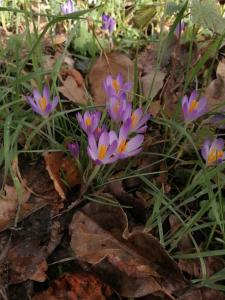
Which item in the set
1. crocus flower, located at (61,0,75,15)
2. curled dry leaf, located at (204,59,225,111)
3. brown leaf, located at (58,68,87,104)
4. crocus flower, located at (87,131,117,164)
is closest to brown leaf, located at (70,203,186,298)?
crocus flower, located at (87,131,117,164)

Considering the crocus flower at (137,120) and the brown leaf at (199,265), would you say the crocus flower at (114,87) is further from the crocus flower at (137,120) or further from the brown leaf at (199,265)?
the brown leaf at (199,265)

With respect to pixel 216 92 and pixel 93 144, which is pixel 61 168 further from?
pixel 216 92

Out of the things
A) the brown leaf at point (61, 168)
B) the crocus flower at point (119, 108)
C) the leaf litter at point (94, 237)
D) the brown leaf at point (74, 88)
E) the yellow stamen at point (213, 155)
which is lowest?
the leaf litter at point (94, 237)

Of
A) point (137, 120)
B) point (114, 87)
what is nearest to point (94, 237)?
point (137, 120)

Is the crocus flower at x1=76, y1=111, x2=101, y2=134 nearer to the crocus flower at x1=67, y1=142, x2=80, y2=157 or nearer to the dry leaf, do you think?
the crocus flower at x1=67, y1=142, x2=80, y2=157

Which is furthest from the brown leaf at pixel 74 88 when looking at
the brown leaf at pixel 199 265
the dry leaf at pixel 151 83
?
the brown leaf at pixel 199 265

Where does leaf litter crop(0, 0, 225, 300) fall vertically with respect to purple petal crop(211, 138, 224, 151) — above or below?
below
